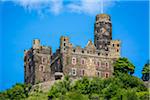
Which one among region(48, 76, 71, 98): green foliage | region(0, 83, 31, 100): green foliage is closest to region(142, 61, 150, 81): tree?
region(48, 76, 71, 98): green foliage

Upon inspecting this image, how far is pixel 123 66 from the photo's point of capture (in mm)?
85562

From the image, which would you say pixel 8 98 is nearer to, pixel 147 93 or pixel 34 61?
pixel 34 61

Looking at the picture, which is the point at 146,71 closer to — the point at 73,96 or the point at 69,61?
the point at 69,61

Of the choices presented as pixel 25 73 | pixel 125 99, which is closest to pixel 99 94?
pixel 125 99

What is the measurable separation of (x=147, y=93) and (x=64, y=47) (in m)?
12.5

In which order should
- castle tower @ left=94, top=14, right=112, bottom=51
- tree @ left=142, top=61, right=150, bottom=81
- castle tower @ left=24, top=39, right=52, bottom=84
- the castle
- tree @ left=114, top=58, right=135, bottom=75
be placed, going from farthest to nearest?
castle tower @ left=94, top=14, right=112, bottom=51
tree @ left=142, top=61, right=150, bottom=81
castle tower @ left=24, top=39, right=52, bottom=84
tree @ left=114, top=58, right=135, bottom=75
the castle

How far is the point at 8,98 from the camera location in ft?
261

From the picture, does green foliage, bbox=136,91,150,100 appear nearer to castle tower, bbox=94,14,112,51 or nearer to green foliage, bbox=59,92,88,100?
green foliage, bbox=59,92,88,100

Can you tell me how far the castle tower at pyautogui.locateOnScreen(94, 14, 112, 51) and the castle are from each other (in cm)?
13

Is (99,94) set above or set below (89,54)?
below

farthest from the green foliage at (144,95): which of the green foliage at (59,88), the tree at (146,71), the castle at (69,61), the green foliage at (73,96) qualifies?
the castle at (69,61)

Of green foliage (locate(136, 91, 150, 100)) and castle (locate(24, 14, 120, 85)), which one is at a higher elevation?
castle (locate(24, 14, 120, 85))

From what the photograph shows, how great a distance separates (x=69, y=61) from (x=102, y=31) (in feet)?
20.9

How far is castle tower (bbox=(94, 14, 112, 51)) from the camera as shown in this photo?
88.8 meters
